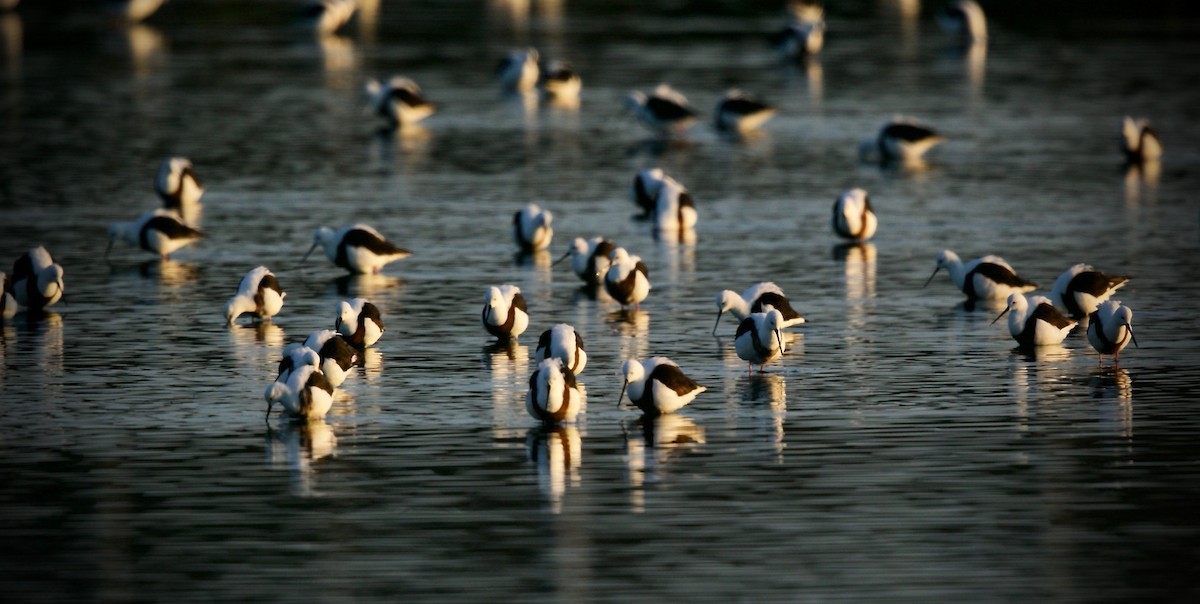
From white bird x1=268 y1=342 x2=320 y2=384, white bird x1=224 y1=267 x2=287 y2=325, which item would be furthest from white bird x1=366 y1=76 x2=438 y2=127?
white bird x1=268 y1=342 x2=320 y2=384

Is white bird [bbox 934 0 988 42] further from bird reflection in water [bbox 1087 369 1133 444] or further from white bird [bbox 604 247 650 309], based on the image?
bird reflection in water [bbox 1087 369 1133 444]

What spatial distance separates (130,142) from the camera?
44.6 metres

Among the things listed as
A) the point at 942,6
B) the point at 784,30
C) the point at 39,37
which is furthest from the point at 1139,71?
the point at 39,37

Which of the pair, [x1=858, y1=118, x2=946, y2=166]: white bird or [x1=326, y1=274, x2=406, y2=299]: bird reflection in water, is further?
[x1=858, y1=118, x2=946, y2=166]: white bird

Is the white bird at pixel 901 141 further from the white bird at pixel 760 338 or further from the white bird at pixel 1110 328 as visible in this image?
the white bird at pixel 760 338

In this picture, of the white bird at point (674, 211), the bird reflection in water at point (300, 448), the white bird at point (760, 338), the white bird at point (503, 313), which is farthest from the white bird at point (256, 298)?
the white bird at point (674, 211)

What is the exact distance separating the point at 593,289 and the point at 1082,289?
6.53 m

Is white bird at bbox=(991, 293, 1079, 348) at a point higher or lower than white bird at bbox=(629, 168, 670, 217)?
lower

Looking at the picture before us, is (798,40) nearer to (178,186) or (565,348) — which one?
(178,186)

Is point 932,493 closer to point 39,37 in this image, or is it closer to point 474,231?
point 474,231

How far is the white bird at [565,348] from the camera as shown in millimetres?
20250

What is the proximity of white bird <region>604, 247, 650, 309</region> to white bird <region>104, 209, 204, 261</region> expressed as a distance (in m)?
7.47

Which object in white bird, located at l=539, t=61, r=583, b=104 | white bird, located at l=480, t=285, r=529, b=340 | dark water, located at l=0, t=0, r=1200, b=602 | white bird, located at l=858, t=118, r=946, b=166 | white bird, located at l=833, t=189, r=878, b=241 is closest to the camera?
dark water, located at l=0, t=0, r=1200, b=602

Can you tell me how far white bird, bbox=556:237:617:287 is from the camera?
90.0ft
